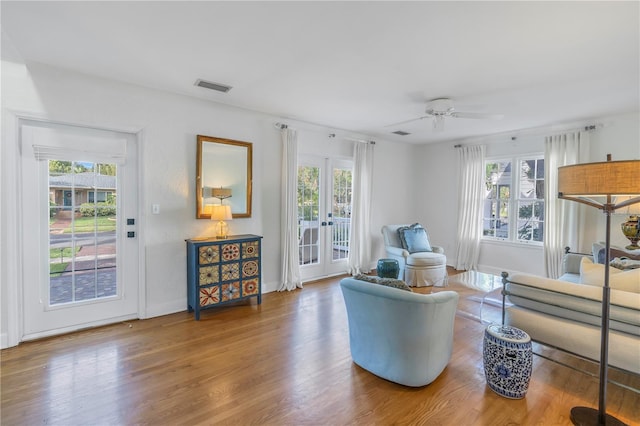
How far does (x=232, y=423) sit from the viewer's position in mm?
1890

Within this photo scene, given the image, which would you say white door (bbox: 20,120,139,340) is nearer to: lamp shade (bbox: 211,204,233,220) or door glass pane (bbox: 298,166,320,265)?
lamp shade (bbox: 211,204,233,220)

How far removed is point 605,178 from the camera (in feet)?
5.61

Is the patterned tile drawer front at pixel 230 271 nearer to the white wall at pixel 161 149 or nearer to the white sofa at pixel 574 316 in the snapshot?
the white wall at pixel 161 149

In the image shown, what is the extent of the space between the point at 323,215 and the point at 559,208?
3.62 m

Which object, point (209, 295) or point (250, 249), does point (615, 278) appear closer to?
point (250, 249)

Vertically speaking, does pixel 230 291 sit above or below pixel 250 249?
below

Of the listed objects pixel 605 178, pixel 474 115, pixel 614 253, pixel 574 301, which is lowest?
pixel 574 301

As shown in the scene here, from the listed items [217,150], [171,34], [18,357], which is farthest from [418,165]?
[18,357]

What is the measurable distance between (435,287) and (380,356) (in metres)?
2.74

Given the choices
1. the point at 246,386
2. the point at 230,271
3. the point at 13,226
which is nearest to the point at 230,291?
the point at 230,271

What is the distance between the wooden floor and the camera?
76.5 inches

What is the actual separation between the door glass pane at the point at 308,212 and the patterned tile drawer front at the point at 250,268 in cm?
115

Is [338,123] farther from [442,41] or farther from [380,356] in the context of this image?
[380,356]

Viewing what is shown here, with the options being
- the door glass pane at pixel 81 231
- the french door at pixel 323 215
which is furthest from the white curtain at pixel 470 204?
the door glass pane at pixel 81 231
